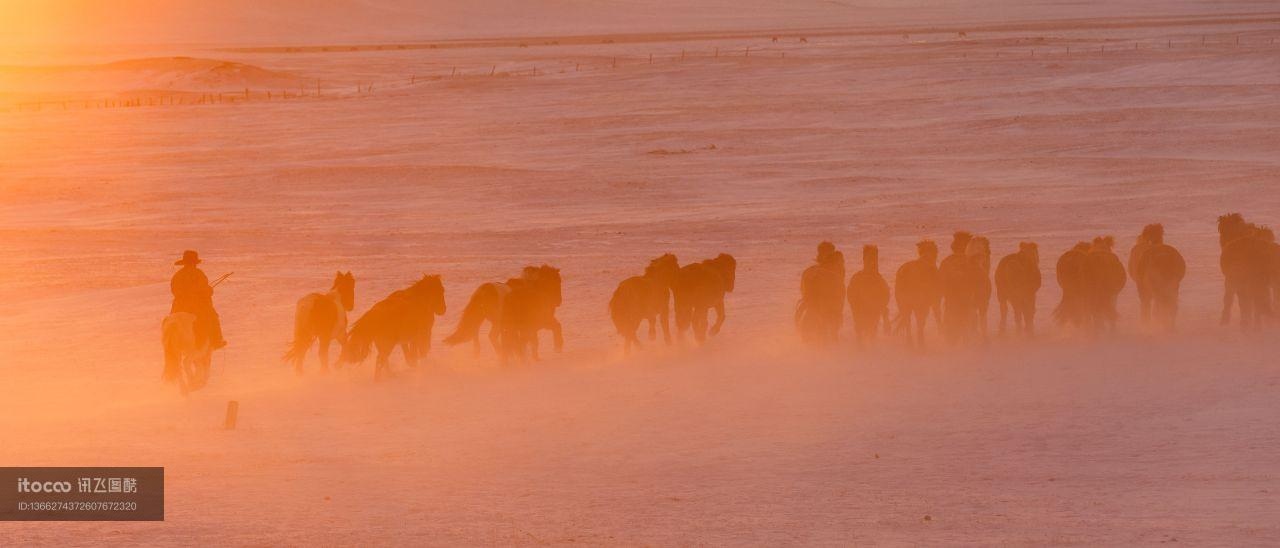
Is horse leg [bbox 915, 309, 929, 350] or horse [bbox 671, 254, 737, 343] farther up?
horse [bbox 671, 254, 737, 343]

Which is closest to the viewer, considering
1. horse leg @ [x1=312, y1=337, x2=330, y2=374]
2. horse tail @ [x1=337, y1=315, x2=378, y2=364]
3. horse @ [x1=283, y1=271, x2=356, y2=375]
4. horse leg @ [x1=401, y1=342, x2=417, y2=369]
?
horse tail @ [x1=337, y1=315, x2=378, y2=364]

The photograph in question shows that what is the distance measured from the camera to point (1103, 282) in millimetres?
14531

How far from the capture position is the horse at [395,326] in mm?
13266

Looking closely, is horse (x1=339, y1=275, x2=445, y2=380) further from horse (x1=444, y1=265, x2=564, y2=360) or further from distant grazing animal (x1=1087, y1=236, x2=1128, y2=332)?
distant grazing animal (x1=1087, y1=236, x2=1128, y2=332)

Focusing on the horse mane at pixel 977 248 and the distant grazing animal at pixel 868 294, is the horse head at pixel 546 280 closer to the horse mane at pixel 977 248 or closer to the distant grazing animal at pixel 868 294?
the distant grazing animal at pixel 868 294

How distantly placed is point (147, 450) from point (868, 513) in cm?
480

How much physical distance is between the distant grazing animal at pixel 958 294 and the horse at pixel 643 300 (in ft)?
7.67

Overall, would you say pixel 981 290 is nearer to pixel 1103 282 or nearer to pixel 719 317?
pixel 1103 282

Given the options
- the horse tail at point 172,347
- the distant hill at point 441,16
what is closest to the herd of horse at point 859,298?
the horse tail at point 172,347

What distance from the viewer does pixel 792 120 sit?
41562 millimetres

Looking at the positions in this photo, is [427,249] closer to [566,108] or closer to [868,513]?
[868,513]

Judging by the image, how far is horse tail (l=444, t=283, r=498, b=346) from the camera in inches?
547

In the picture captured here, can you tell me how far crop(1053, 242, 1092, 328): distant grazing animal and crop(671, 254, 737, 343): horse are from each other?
298 cm

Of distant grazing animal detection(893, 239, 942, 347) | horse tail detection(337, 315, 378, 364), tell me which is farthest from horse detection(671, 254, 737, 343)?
horse tail detection(337, 315, 378, 364)
